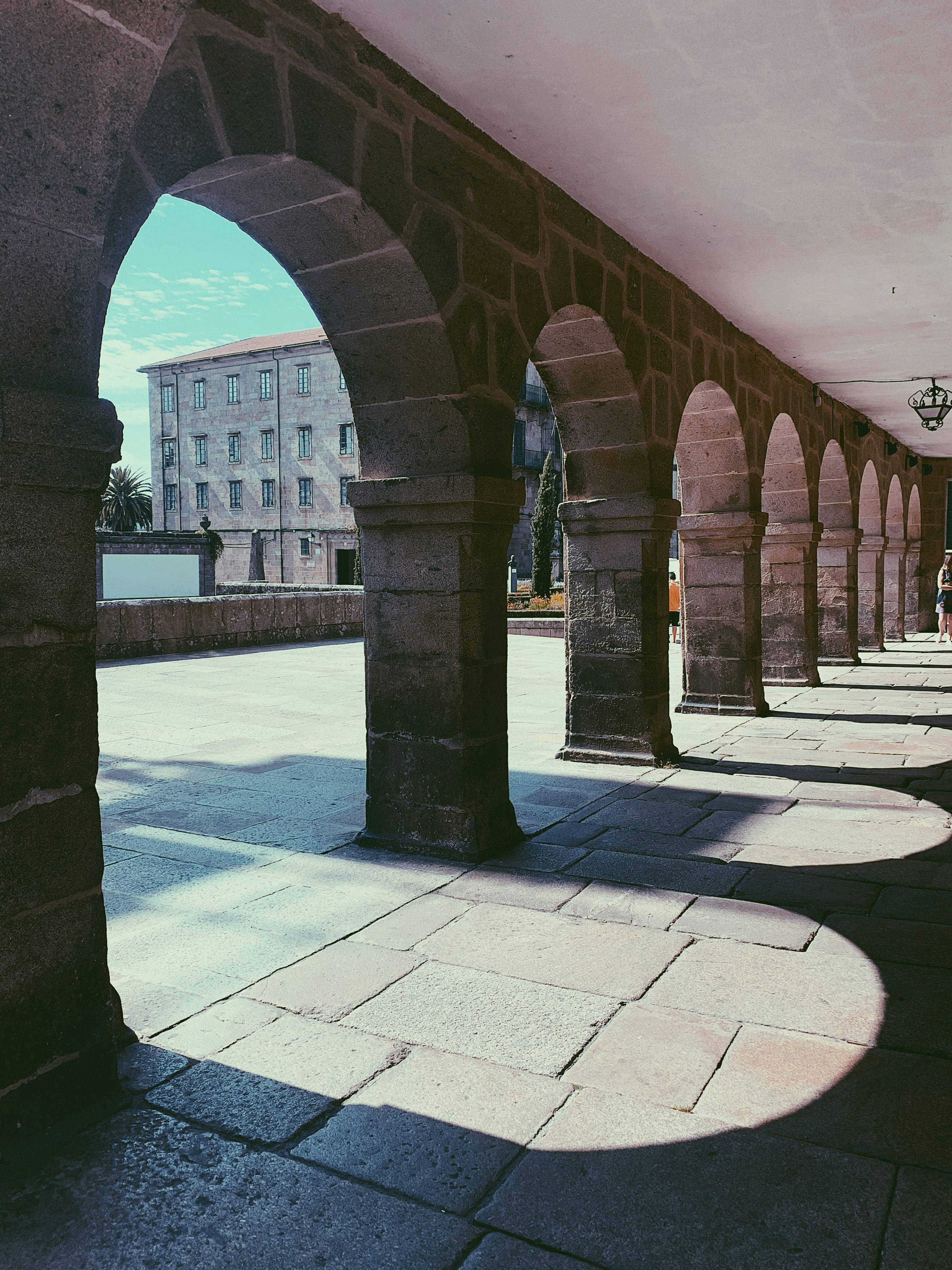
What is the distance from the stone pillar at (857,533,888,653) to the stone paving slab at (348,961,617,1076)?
33.0ft

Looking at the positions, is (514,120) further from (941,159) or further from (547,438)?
(547,438)

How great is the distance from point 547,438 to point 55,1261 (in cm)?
3419

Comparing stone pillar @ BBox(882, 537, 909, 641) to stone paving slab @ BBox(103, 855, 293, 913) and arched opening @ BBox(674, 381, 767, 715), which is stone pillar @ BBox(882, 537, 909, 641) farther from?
stone paving slab @ BBox(103, 855, 293, 913)

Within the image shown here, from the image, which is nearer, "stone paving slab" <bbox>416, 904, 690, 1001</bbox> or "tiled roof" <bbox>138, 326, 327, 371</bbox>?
"stone paving slab" <bbox>416, 904, 690, 1001</bbox>

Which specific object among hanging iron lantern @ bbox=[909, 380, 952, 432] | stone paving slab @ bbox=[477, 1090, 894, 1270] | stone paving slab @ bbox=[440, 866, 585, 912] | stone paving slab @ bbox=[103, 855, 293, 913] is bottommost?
stone paving slab @ bbox=[477, 1090, 894, 1270]

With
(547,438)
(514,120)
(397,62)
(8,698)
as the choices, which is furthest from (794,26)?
(547,438)

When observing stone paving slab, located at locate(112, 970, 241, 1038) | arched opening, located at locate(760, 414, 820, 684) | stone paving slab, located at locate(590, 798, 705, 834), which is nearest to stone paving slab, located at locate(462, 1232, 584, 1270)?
stone paving slab, located at locate(112, 970, 241, 1038)

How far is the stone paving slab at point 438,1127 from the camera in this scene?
1559 mm

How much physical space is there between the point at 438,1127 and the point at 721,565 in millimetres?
5087

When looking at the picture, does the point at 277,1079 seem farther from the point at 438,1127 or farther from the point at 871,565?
the point at 871,565

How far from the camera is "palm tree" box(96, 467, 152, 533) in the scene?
41.5 meters

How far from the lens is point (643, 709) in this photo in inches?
185

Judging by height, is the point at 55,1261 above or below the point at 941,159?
below

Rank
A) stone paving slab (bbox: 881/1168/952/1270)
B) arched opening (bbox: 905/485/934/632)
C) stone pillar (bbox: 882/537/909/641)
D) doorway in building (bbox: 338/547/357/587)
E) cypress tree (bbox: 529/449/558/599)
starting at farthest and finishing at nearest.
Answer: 1. doorway in building (bbox: 338/547/357/587)
2. cypress tree (bbox: 529/449/558/599)
3. arched opening (bbox: 905/485/934/632)
4. stone pillar (bbox: 882/537/909/641)
5. stone paving slab (bbox: 881/1168/952/1270)
